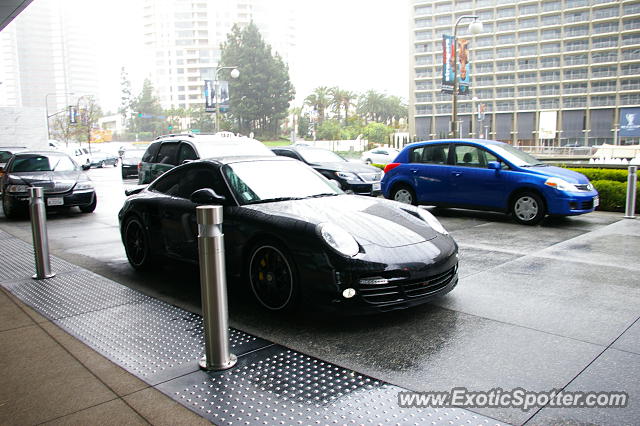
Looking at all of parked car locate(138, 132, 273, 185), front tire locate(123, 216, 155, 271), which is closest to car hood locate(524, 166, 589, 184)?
parked car locate(138, 132, 273, 185)

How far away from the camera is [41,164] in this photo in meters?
12.5

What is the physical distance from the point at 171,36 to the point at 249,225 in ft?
536

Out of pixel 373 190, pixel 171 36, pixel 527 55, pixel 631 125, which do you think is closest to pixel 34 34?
pixel 171 36

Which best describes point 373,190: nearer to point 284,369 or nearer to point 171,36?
point 284,369

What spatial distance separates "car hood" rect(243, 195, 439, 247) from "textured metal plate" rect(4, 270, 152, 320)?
5.65ft

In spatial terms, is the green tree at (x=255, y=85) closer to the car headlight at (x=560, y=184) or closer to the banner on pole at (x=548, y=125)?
the banner on pole at (x=548, y=125)

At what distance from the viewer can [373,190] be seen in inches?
534

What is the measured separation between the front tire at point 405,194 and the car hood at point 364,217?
19.0 ft

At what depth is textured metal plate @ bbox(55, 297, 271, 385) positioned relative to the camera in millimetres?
3652

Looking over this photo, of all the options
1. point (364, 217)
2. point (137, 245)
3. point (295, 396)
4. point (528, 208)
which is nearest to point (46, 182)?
point (137, 245)

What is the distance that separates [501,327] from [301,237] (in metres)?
1.79

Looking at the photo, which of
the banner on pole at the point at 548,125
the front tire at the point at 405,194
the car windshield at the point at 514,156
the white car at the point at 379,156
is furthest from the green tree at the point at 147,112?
the car windshield at the point at 514,156

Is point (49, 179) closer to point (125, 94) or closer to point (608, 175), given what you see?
point (608, 175)

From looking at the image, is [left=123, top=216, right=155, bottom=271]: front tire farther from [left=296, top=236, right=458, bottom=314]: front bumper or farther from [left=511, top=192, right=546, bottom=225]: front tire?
[left=511, top=192, right=546, bottom=225]: front tire
